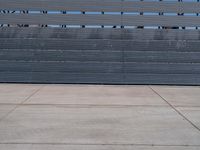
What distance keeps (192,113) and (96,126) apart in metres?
2.58

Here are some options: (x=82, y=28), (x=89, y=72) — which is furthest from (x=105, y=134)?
(x=82, y=28)

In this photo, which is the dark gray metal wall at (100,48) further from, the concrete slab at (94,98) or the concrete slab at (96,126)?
the concrete slab at (96,126)

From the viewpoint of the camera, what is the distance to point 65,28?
56.7 feet

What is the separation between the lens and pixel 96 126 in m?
7.32


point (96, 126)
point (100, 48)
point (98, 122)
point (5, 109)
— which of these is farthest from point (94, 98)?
point (100, 48)

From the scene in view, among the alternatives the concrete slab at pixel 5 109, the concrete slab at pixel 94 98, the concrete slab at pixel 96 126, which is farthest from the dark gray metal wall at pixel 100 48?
the concrete slab at pixel 96 126

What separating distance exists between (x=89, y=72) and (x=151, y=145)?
10509mm

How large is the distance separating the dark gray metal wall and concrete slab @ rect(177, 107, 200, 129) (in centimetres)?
685

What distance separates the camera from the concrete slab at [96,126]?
6.33m

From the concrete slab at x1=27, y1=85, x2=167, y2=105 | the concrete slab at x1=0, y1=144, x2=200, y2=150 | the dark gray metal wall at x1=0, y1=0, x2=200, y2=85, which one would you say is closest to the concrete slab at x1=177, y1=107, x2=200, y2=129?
the concrete slab at x1=27, y1=85, x2=167, y2=105

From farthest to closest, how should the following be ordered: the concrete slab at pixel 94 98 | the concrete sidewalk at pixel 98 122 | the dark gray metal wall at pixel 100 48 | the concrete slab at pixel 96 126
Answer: the dark gray metal wall at pixel 100 48
the concrete slab at pixel 94 98
the concrete slab at pixel 96 126
the concrete sidewalk at pixel 98 122

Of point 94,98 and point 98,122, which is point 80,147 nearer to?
point 98,122

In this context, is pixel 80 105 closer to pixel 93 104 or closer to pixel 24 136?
pixel 93 104

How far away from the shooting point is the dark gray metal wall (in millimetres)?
16422
